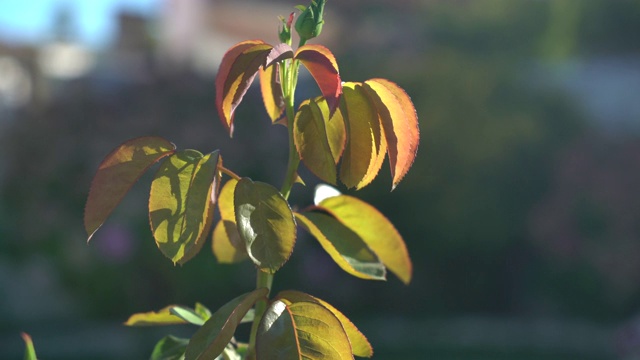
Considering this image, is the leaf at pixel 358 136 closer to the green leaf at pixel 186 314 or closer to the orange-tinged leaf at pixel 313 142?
the orange-tinged leaf at pixel 313 142

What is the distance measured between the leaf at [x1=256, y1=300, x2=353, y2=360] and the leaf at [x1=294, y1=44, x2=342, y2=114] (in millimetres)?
181

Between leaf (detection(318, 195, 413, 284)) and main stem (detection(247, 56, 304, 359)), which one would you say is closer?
main stem (detection(247, 56, 304, 359))

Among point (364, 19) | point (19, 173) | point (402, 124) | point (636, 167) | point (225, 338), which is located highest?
point (402, 124)

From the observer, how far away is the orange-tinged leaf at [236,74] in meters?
0.82

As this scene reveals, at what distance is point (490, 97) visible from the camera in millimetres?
6516

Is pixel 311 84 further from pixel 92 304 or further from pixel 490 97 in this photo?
pixel 92 304

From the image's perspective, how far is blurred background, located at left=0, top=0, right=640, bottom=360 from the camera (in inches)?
214

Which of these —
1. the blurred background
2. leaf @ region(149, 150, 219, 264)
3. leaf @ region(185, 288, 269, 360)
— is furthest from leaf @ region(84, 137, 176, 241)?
the blurred background

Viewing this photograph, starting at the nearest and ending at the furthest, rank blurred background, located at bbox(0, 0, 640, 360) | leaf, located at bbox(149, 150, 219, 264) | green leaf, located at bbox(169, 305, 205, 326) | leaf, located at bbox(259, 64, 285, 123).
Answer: leaf, located at bbox(149, 150, 219, 264) < green leaf, located at bbox(169, 305, 205, 326) < leaf, located at bbox(259, 64, 285, 123) < blurred background, located at bbox(0, 0, 640, 360)

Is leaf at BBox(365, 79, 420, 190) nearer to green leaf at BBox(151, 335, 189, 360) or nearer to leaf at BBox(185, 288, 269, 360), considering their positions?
leaf at BBox(185, 288, 269, 360)

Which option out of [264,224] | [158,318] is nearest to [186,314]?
[158,318]

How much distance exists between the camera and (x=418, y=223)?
607 centimetres

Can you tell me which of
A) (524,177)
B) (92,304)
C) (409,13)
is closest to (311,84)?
(524,177)

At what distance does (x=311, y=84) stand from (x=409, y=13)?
7.54 m
